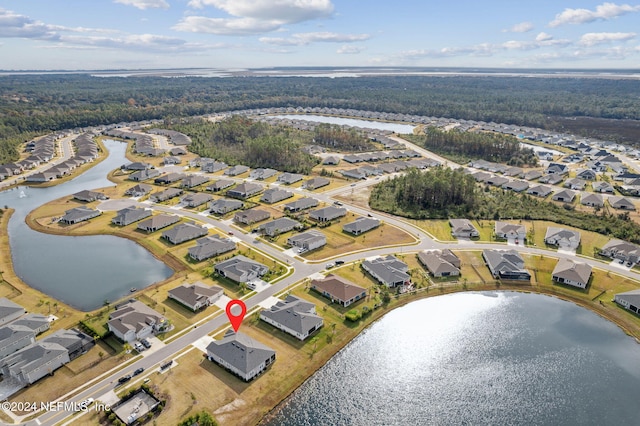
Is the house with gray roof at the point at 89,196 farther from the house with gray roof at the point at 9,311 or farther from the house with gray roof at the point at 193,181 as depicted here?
the house with gray roof at the point at 9,311

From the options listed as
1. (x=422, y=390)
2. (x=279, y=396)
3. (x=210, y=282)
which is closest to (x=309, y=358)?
(x=279, y=396)

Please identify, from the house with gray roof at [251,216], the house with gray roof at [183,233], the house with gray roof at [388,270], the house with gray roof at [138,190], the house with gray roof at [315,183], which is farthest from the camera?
the house with gray roof at [315,183]

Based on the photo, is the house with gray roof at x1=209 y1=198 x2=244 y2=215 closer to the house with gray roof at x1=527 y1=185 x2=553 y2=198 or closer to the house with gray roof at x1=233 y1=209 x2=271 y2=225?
the house with gray roof at x1=233 y1=209 x2=271 y2=225

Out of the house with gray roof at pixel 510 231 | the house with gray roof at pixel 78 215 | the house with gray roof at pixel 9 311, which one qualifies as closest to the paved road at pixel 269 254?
the house with gray roof at pixel 510 231

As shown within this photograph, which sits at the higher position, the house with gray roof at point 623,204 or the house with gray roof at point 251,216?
the house with gray roof at point 251,216

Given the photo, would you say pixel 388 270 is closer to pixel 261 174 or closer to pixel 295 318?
pixel 295 318
